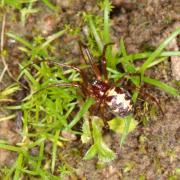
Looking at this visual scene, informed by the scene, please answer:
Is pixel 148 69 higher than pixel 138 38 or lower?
lower

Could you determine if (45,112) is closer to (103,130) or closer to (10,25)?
(103,130)

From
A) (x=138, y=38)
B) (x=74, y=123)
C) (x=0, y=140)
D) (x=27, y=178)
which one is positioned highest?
(x=138, y=38)

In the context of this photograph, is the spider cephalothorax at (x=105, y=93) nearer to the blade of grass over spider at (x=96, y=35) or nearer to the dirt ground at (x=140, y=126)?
the blade of grass over spider at (x=96, y=35)

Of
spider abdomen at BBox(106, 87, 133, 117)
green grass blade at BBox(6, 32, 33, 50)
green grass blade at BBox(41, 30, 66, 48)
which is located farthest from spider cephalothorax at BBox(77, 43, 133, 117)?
green grass blade at BBox(6, 32, 33, 50)

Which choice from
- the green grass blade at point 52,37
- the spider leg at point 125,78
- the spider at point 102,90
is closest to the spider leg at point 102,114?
the spider at point 102,90

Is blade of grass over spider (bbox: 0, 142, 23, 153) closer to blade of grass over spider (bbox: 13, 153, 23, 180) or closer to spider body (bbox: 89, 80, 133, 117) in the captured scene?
blade of grass over spider (bbox: 13, 153, 23, 180)

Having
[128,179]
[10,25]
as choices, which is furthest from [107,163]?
[10,25]

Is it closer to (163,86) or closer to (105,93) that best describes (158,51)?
(163,86)
